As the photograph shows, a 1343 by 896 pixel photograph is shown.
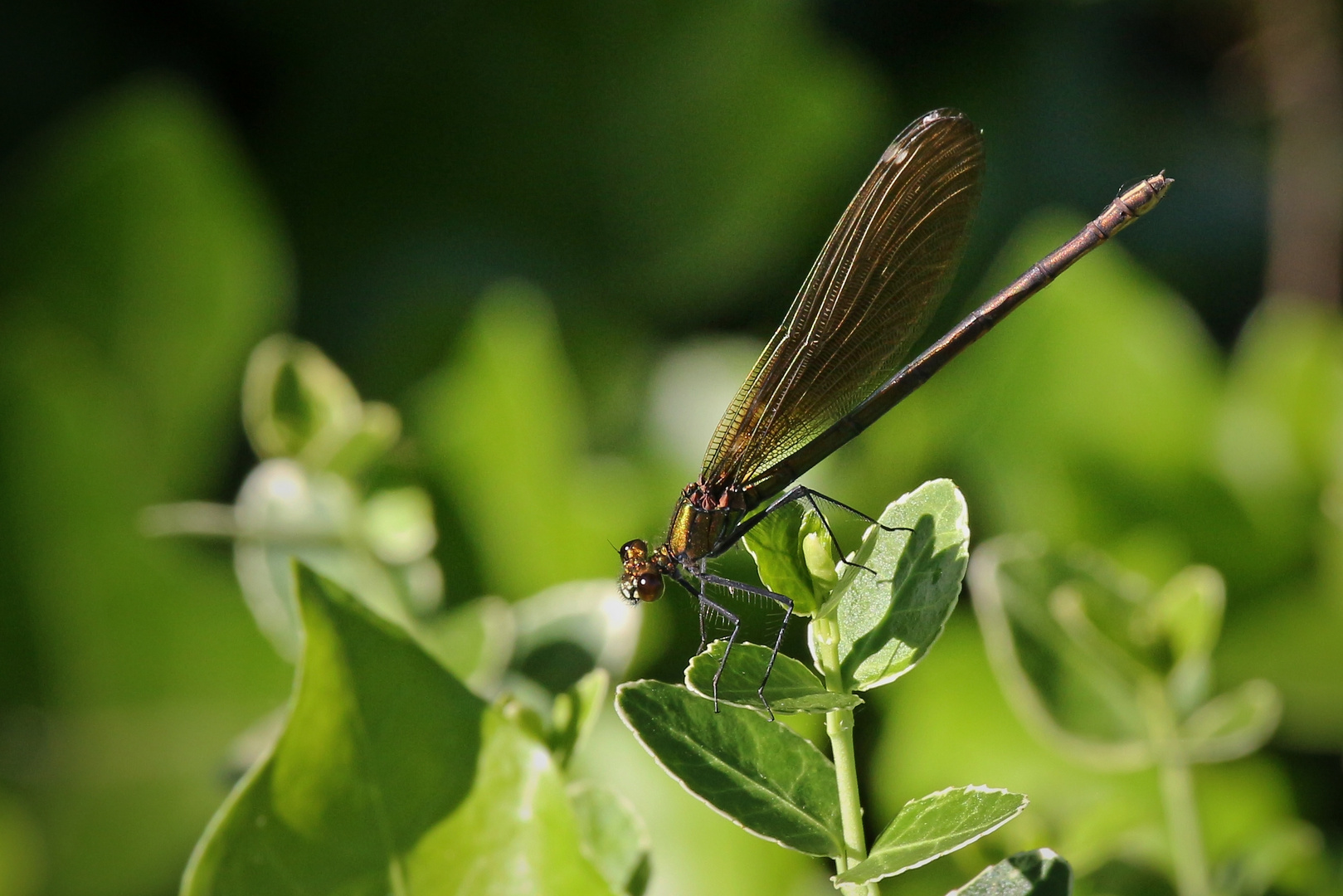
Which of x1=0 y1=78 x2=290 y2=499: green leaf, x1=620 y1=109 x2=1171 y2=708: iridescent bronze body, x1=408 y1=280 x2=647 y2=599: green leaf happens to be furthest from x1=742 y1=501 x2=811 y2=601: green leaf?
x1=0 y1=78 x2=290 y2=499: green leaf

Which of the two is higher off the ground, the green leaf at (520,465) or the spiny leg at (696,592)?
the green leaf at (520,465)

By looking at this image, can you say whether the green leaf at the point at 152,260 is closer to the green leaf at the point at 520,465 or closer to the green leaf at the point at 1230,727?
the green leaf at the point at 520,465

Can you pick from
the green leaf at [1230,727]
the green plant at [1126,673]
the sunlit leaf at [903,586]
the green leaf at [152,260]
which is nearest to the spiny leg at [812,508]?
the sunlit leaf at [903,586]

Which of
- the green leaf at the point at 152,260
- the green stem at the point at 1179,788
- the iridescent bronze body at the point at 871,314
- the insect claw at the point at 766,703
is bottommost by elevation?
the green stem at the point at 1179,788

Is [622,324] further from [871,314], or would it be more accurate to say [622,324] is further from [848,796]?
[848,796]

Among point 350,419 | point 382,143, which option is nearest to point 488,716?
point 350,419

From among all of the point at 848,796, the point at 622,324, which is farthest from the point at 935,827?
the point at 622,324
